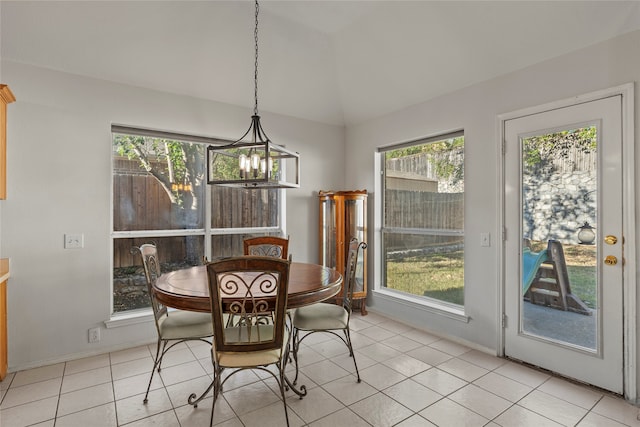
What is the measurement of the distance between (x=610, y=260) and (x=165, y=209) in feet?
12.8

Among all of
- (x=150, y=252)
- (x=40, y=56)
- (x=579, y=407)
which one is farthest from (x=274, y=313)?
(x=40, y=56)

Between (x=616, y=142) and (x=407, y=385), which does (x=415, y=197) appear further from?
(x=407, y=385)

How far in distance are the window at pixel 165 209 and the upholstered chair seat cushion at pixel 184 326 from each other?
113 cm

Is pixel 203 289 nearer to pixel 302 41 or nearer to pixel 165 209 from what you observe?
pixel 165 209

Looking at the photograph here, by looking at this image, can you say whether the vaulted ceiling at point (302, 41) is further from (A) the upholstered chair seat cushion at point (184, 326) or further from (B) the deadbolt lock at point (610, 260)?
(A) the upholstered chair seat cushion at point (184, 326)

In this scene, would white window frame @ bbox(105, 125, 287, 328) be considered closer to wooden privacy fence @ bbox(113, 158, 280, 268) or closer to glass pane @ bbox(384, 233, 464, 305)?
wooden privacy fence @ bbox(113, 158, 280, 268)

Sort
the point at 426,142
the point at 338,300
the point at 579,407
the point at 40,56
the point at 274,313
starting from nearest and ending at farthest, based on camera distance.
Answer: the point at 274,313 < the point at 579,407 < the point at 40,56 < the point at 426,142 < the point at 338,300

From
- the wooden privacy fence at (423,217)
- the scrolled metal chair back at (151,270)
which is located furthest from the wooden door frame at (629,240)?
the scrolled metal chair back at (151,270)

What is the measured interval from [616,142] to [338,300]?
309 cm

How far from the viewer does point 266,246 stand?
11.1 ft

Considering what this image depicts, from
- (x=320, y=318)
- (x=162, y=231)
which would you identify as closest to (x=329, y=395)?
(x=320, y=318)

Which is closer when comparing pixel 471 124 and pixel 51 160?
pixel 51 160

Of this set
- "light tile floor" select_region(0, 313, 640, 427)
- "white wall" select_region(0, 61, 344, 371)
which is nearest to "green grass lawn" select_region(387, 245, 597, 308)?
"light tile floor" select_region(0, 313, 640, 427)

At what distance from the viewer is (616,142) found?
230 centimetres
